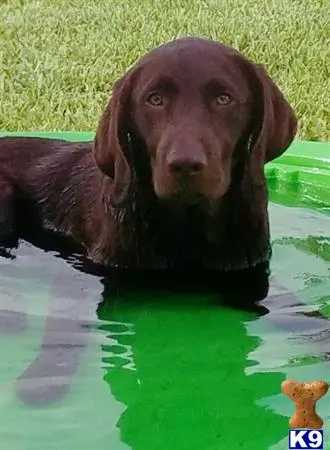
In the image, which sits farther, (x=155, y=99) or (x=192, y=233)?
(x=192, y=233)

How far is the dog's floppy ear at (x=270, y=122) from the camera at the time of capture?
13.7 ft

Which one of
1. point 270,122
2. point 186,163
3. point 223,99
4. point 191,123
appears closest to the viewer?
point 186,163

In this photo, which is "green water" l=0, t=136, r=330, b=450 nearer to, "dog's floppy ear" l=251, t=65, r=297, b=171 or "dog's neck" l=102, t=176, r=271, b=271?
"dog's neck" l=102, t=176, r=271, b=271

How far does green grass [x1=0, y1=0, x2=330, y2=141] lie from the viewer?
760cm

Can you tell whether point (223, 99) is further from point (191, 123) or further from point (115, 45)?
point (115, 45)

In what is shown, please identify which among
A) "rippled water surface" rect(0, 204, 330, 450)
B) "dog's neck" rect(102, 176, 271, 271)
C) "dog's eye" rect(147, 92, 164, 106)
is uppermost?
"dog's eye" rect(147, 92, 164, 106)

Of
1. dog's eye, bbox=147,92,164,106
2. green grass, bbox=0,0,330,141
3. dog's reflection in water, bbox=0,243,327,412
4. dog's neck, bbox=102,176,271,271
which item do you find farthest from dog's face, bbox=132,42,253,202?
green grass, bbox=0,0,330,141

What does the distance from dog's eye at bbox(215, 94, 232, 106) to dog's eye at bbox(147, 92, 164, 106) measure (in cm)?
20

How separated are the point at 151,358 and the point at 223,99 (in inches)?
38.0

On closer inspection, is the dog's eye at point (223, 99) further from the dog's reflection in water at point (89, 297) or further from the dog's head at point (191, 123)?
the dog's reflection in water at point (89, 297)

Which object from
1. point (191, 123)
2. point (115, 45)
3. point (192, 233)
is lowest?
point (192, 233)

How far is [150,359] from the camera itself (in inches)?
143

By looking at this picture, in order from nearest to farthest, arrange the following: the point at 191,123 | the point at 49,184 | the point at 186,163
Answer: the point at 186,163 → the point at 191,123 → the point at 49,184

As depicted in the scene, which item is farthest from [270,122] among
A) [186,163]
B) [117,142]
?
[186,163]
